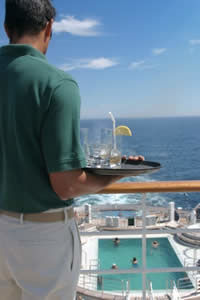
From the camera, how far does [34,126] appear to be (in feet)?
2.27

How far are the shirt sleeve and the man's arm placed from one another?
0.8 inches

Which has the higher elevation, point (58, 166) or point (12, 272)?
point (58, 166)

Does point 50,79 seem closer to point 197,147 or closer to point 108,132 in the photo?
point 108,132

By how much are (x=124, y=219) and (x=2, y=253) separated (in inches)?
589

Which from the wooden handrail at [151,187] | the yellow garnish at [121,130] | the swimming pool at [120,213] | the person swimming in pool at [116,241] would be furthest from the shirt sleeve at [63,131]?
the swimming pool at [120,213]

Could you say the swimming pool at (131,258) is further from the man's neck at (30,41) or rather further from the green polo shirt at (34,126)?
the man's neck at (30,41)

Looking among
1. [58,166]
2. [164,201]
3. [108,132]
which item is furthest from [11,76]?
[164,201]

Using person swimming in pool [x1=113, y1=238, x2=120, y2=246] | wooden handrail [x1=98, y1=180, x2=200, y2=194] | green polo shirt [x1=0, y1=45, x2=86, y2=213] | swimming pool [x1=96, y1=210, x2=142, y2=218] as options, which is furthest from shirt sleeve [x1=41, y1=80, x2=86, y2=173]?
swimming pool [x1=96, y1=210, x2=142, y2=218]

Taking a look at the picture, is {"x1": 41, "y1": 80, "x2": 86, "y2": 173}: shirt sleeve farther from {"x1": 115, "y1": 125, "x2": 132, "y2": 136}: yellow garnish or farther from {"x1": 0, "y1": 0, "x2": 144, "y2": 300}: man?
{"x1": 115, "y1": 125, "x2": 132, "y2": 136}: yellow garnish

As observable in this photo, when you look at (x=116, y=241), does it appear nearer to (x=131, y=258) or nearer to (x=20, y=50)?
(x=131, y=258)

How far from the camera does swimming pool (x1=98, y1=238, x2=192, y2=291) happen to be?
10.4 m

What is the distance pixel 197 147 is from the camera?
Result: 52000 millimetres

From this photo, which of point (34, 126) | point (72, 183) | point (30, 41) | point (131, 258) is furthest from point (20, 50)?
point (131, 258)

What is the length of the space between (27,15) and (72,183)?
1.33ft
